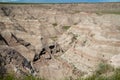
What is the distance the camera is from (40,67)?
37469mm

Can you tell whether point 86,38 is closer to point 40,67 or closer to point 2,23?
point 40,67

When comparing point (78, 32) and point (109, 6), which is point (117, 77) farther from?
point (109, 6)

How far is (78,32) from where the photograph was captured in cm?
5653

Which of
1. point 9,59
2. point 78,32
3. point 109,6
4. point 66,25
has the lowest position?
point 109,6

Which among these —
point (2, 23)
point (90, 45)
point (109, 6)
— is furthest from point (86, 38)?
point (109, 6)

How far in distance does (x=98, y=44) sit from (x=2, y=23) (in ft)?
76.9

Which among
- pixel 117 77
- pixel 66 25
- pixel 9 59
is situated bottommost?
pixel 66 25

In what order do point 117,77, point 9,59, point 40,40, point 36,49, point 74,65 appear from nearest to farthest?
point 117,77 < point 9,59 < point 74,65 < point 36,49 < point 40,40

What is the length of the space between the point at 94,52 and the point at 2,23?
2458cm

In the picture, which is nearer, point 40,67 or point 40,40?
point 40,67

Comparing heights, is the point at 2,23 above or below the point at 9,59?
below

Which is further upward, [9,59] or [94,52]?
[9,59]

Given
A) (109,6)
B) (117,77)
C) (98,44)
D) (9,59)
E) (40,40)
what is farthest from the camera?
(109,6)

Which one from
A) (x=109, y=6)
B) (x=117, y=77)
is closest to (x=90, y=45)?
(x=117, y=77)
